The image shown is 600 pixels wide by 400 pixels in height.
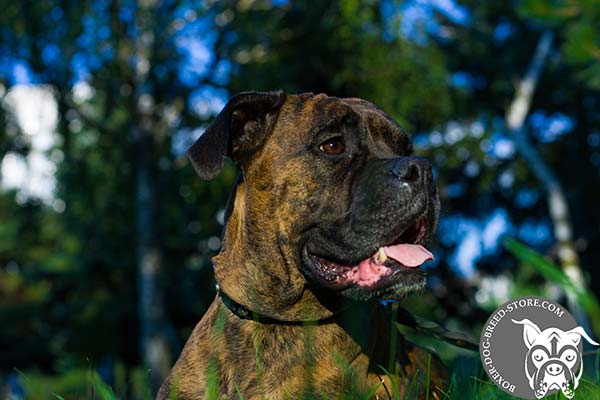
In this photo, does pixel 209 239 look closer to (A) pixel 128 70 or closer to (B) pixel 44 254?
(A) pixel 128 70

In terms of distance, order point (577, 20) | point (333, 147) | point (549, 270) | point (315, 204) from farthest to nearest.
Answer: point (577, 20), point (333, 147), point (315, 204), point (549, 270)

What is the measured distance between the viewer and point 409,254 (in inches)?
152

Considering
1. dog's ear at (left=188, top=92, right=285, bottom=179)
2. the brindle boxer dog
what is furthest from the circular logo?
dog's ear at (left=188, top=92, right=285, bottom=179)

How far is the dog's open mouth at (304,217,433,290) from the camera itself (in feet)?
12.4

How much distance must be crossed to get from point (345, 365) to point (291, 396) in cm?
31

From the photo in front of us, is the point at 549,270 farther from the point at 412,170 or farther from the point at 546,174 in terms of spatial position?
the point at 546,174

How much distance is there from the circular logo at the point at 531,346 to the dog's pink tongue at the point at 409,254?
85cm

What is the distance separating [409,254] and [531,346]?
106 cm

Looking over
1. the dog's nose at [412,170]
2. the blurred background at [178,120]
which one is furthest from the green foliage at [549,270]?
the blurred background at [178,120]

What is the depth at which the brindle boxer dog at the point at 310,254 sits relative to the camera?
374cm

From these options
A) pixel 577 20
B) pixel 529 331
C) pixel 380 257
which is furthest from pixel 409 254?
pixel 577 20

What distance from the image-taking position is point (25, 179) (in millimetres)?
17500

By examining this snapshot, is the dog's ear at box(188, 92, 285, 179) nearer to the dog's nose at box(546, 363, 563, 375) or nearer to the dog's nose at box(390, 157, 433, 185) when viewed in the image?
the dog's nose at box(390, 157, 433, 185)

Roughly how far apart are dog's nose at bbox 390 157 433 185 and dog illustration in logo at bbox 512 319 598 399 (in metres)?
1.03
